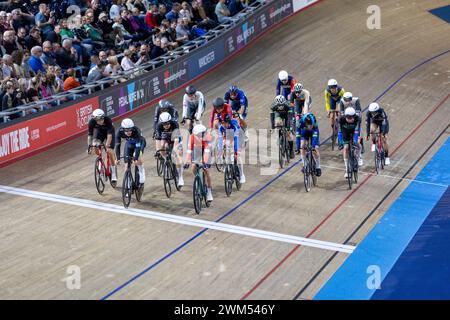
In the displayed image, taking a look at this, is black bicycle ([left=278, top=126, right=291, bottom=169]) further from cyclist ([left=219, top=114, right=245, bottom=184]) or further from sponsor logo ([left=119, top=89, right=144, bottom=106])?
sponsor logo ([left=119, top=89, right=144, bottom=106])

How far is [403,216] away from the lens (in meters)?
14.5

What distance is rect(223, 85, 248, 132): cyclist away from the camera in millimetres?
16312

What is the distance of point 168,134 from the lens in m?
14.5

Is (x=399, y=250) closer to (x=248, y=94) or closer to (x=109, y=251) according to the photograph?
(x=109, y=251)

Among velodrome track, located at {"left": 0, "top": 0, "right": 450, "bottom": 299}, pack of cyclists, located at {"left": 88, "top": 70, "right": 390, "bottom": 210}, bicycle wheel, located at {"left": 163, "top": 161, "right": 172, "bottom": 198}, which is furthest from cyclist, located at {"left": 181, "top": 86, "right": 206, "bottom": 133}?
bicycle wheel, located at {"left": 163, "top": 161, "right": 172, "bottom": 198}

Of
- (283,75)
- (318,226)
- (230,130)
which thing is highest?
(283,75)

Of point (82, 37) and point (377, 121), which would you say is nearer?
point (377, 121)

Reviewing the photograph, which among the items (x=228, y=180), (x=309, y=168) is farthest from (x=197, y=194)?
(x=309, y=168)

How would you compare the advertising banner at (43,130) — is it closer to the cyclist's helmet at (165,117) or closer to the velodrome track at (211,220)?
the velodrome track at (211,220)

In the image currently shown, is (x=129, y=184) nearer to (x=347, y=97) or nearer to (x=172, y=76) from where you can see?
(x=347, y=97)

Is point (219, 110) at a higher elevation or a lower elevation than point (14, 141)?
higher

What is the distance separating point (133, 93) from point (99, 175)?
5.15 metres

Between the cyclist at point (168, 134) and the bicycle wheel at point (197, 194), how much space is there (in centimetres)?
76
